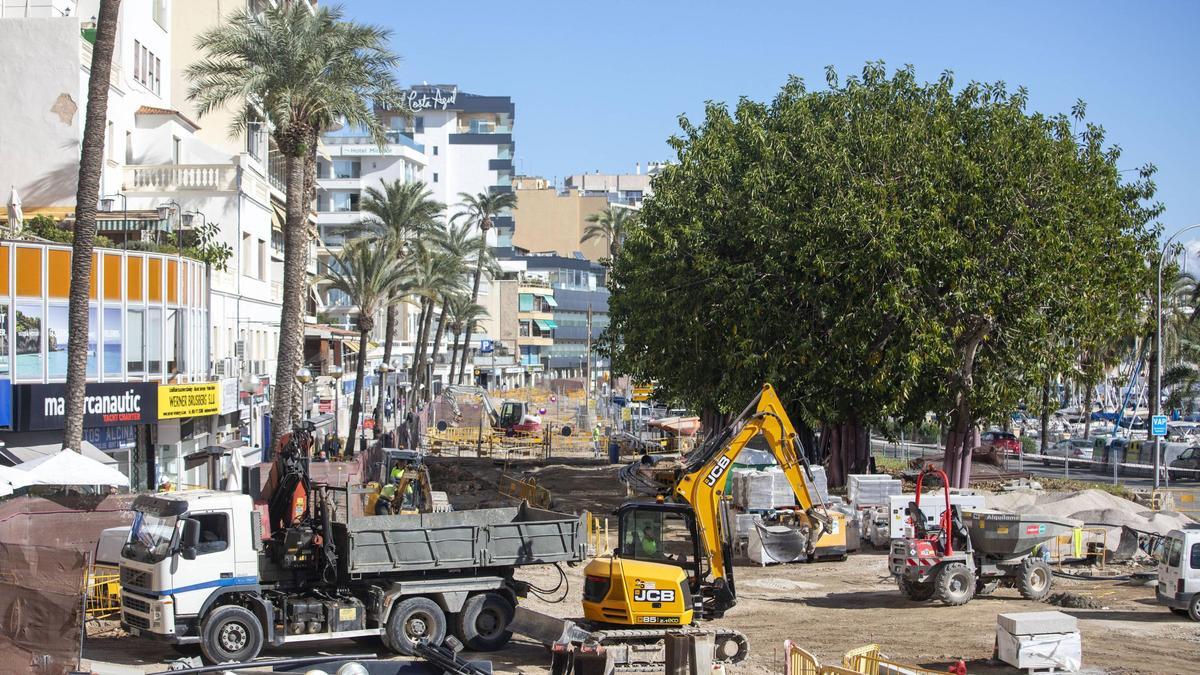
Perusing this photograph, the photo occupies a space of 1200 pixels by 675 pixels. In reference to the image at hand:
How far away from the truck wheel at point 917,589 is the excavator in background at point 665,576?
4761 millimetres

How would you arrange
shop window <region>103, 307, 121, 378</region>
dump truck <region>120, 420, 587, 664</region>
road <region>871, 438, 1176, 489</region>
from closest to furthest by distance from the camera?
dump truck <region>120, 420, 587, 664</region> < shop window <region>103, 307, 121, 378</region> < road <region>871, 438, 1176, 489</region>

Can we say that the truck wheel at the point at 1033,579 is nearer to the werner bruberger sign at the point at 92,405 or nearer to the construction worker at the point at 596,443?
the werner bruberger sign at the point at 92,405

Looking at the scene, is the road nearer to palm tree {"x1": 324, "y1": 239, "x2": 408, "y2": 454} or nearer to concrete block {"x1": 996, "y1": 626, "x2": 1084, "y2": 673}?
palm tree {"x1": 324, "y1": 239, "x2": 408, "y2": 454}

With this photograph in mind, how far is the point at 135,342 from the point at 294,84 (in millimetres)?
7882

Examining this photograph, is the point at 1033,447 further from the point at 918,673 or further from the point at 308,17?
the point at 918,673

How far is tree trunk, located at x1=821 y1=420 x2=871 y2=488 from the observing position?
137ft

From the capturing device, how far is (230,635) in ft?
55.1

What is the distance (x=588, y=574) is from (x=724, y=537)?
314 cm

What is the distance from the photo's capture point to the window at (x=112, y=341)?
101ft

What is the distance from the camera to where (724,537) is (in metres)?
20.2

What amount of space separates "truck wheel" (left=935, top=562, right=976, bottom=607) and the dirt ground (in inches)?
9.9

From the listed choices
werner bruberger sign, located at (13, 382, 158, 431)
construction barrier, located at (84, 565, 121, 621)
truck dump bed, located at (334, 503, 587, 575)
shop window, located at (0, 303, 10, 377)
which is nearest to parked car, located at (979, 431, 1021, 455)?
werner bruberger sign, located at (13, 382, 158, 431)

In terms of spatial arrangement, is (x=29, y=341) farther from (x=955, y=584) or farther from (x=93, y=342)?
(x=955, y=584)

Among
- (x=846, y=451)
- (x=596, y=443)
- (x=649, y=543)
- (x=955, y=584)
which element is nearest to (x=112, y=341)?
(x=649, y=543)
